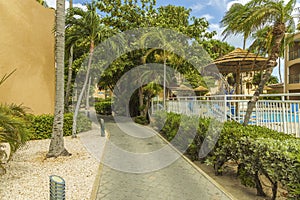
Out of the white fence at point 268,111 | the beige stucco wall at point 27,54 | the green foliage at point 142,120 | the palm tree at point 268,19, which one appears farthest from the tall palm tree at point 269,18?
the green foliage at point 142,120

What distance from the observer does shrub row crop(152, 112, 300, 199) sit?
3.20m

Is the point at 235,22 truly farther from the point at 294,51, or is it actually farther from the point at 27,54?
the point at 294,51

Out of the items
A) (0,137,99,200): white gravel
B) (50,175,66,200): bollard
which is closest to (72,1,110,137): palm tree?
(0,137,99,200): white gravel

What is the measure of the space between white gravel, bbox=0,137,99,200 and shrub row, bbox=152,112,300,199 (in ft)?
10.1

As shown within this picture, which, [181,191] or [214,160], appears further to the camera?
[214,160]

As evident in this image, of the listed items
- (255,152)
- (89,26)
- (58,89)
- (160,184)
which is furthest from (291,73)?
(58,89)

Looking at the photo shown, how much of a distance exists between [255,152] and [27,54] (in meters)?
10.2

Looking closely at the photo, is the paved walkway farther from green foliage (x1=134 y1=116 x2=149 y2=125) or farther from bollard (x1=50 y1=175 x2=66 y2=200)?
green foliage (x1=134 y1=116 x2=149 y2=125)

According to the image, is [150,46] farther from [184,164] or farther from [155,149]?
[184,164]

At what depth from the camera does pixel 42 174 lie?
18.7ft

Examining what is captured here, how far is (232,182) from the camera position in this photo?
5.21 metres

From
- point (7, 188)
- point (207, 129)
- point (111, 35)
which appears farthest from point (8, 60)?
point (207, 129)

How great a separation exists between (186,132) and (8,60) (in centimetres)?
800

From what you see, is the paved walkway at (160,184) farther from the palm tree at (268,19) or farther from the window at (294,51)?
the window at (294,51)
